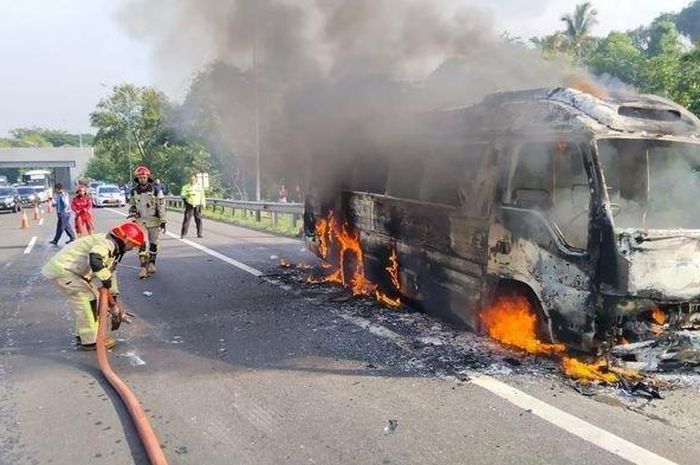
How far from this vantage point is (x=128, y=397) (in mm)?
4059

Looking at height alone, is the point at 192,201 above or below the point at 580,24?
below

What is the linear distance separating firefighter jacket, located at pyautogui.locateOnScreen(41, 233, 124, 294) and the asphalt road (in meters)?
0.68

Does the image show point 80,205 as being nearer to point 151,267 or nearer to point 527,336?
point 151,267

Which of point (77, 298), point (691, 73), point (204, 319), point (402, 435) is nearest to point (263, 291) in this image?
point (204, 319)

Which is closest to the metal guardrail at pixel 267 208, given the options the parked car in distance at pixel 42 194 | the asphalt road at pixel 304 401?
the asphalt road at pixel 304 401

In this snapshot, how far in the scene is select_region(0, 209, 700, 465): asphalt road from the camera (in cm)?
339

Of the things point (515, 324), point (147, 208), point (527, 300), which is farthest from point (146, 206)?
point (527, 300)

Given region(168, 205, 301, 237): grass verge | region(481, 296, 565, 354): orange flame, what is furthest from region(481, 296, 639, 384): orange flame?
region(168, 205, 301, 237): grass verge

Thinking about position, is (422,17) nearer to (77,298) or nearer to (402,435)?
(77,298)

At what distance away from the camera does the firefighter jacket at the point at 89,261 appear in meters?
5.21

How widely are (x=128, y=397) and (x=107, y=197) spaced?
112ft

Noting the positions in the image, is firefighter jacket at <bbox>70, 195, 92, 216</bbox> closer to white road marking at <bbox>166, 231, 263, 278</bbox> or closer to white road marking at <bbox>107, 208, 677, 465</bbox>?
white road marking at <bbox>166, 231, 263, 278</bbox>

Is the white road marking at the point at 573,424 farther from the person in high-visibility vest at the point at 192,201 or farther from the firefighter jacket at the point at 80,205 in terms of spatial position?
the firefighter jacket at the point at 80,205

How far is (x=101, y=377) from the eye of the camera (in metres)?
4.74
